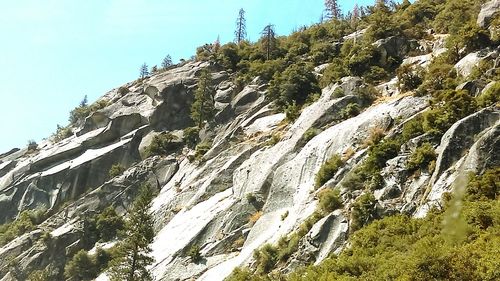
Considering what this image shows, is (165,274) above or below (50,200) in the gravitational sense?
below

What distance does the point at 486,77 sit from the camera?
Result: 1401 inches

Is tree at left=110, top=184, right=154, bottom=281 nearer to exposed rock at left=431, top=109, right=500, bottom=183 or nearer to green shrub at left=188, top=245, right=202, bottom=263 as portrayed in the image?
green shrub at left=188, top=245, right=202, bottom=263

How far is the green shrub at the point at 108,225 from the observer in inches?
2280

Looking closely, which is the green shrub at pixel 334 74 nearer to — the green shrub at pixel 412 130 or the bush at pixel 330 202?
the green shrub at pixel 412 130

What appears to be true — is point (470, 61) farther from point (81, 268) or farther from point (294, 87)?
point (81, 268)

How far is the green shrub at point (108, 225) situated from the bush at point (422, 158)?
3839cm

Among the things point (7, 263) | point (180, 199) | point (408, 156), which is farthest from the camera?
point (7, 263)

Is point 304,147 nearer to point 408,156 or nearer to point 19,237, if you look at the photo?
point 408,156

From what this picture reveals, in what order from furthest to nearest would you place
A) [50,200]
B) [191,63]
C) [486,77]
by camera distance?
[191,63], [50,200], [486,77]

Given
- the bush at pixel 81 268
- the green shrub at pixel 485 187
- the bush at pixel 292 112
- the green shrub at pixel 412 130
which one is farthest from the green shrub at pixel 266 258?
the bush at pixel 81 268

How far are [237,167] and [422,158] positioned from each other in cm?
2427

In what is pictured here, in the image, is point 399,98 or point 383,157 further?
point 399,98

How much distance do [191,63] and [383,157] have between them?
62855 millimetres

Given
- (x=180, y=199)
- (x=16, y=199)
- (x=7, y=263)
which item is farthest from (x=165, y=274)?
(x=16, y=199)
